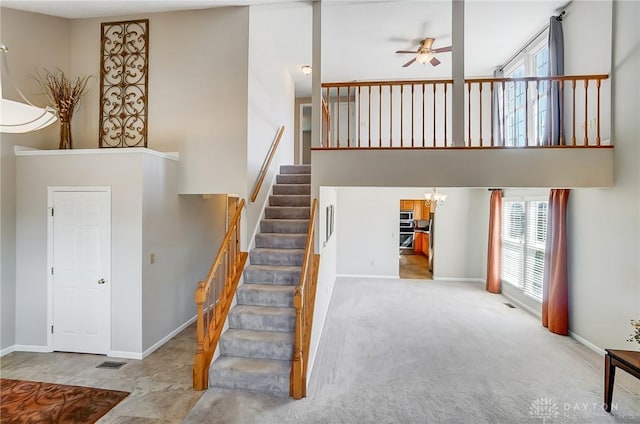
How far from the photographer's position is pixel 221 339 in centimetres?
356

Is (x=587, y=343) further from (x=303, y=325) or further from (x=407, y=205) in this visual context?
(x=407, y=205)

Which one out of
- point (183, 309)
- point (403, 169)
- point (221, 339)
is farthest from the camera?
point (183, 309)

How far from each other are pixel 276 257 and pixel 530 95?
5.57 meters

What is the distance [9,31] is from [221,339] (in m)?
4.92

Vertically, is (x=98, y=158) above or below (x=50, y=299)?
above

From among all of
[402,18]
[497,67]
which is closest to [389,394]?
[402,18]

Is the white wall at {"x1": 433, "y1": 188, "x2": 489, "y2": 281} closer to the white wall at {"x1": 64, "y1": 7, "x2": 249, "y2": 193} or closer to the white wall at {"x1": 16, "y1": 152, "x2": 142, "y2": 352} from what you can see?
the white wall at {"x1": 64, "y1": 7, "x2": 249, "y2": 193}

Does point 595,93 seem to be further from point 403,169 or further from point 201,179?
point 201,179

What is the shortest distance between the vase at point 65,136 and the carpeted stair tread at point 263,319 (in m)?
3.42

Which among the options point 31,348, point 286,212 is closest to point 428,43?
point 286,212

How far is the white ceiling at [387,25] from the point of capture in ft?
14.6

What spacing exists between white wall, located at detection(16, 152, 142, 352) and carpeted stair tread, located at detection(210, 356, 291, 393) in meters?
1.45

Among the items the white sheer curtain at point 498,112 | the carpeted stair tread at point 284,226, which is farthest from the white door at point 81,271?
the white sheer curtain at point 498,112

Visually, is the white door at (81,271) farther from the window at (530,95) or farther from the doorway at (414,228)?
the doorway at (414,228)
